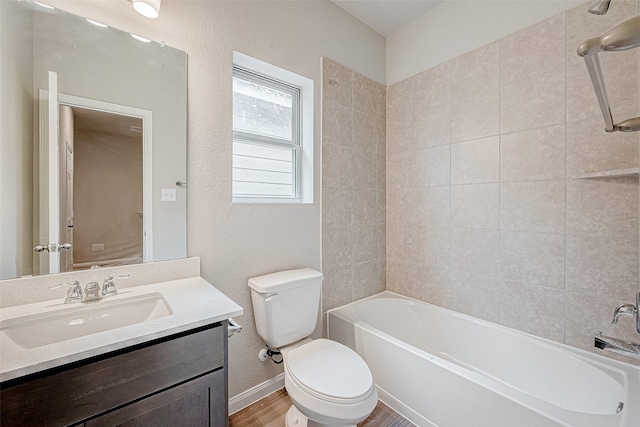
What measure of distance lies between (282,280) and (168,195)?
0.76m

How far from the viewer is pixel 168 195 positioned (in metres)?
1.36

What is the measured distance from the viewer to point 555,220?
4.97 feet

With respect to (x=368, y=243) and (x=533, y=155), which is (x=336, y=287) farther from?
(x=533, y=155)

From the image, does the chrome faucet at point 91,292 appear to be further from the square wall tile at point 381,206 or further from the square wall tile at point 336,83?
the square wall tile at point 381,206

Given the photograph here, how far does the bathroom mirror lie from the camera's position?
103 cm

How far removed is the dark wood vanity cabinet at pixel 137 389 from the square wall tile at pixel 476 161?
177cm

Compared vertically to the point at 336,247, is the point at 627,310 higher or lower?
lower

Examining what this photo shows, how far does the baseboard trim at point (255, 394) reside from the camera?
1.58 meters

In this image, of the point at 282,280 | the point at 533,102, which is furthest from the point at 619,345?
the point at 282,280

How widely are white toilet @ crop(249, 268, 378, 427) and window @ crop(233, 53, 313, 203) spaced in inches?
23.8

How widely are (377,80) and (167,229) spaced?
2010 millimetres

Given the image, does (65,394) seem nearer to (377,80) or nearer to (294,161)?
(294,161)

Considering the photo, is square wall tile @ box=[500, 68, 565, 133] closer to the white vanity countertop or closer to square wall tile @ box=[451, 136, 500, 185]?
square wall tile @ box=[451, 136, 500, 185]

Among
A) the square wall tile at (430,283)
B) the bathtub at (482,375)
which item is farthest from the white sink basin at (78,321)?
the square wall tile at (430,283)
